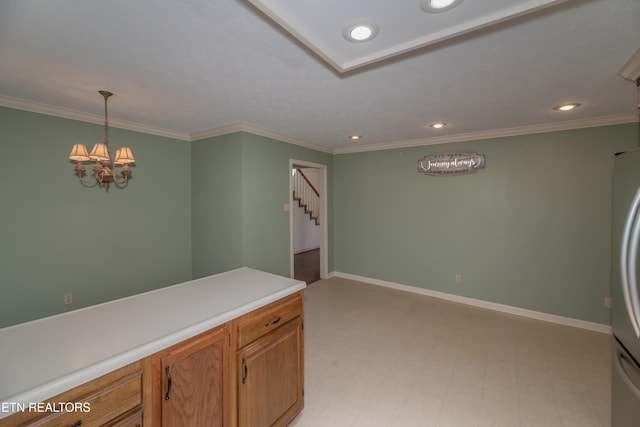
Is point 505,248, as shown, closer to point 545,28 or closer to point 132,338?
point 545,28

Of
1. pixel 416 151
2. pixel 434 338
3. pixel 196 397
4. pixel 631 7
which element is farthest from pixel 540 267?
pixel 196 397

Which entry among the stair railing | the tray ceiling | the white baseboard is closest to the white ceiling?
the tray ceiling

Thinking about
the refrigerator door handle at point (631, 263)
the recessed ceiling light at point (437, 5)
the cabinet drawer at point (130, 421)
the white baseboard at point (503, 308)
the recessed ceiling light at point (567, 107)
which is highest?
the recessed ceiling light at point (567, 107)

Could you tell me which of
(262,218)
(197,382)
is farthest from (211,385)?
(262,218)

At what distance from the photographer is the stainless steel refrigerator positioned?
4.22 ft

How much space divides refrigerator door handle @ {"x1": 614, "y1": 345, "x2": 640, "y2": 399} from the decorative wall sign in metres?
2.61

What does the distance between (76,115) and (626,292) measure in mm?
4678

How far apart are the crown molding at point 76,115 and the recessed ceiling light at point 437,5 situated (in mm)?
3435

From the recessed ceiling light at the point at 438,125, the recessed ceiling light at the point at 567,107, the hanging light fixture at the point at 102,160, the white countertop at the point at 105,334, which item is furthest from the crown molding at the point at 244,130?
the recessed ceiling light at the point at 567,107

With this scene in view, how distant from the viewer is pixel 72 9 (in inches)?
49.7

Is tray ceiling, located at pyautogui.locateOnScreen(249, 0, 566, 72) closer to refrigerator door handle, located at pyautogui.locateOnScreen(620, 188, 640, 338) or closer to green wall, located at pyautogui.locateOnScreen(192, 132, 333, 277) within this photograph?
refrigerator door handle, located at pyautogui.locateOnScreen(620, 188, 640, 338)

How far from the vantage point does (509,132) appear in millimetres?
3363

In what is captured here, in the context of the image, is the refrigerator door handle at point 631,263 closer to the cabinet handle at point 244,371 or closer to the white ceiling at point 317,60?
the white ceiling at point 317,60

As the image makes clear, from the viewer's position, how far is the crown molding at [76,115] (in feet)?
8.04
